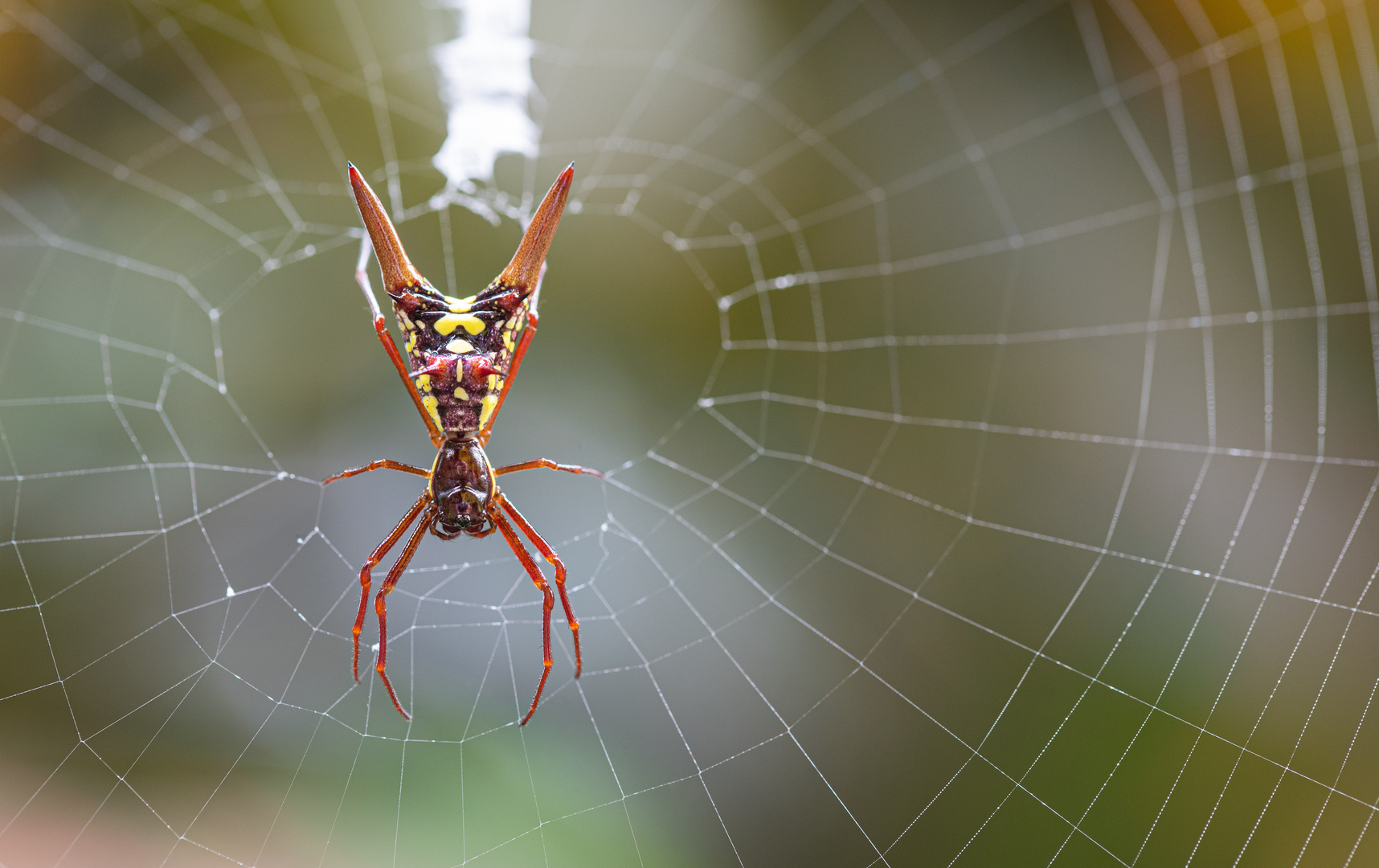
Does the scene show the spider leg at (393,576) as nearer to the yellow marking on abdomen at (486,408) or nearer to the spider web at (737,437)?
the yellow marking on abdomen at (486,408)

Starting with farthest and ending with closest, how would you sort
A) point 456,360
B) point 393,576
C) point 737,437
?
point 737,437 → point 393,576 → point 456,360

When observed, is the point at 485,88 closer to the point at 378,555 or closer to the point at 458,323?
the point at 458,323

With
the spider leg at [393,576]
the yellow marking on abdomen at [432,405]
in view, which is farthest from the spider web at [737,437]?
the yellow marking on abdomen at [432,405]

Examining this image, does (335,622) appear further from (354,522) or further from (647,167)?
(647,167)

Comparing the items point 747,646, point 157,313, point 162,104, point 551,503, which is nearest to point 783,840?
point 747,646

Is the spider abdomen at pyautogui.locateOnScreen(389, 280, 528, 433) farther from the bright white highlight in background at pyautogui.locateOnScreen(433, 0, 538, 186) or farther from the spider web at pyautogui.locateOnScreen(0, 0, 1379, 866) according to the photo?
the bright white highlight in background at pyautogui.locateOnScreen(433, 0, 538, 186)

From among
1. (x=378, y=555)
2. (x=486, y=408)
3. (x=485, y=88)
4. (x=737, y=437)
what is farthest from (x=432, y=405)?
(x=485, y=88)

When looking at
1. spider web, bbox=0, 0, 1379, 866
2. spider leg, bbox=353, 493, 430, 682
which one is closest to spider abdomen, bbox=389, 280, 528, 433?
spider leg, bbox=353, 493, 430, 682
